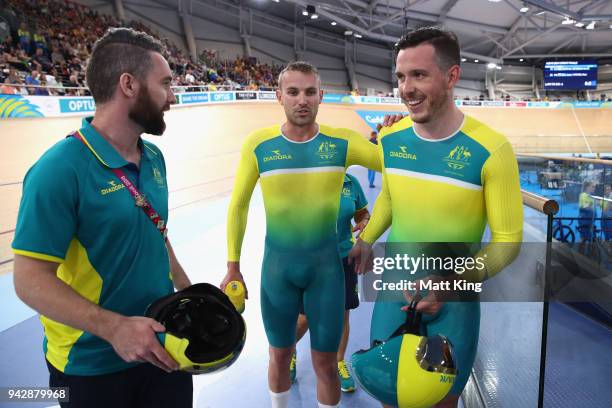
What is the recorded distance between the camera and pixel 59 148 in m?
1.30

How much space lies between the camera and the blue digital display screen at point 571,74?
2920 centimetres

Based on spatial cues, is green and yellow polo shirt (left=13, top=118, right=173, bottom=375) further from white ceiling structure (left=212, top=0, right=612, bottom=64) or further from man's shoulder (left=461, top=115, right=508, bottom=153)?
white ceiling structure (left=212, top=0, right=612, bottom=64)

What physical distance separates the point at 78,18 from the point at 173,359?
20.7 meters

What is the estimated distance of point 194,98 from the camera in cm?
1473

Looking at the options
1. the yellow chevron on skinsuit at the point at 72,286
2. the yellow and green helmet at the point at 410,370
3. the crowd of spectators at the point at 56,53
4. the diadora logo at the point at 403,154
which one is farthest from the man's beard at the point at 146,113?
the crowd of spectators at the point at 56,53

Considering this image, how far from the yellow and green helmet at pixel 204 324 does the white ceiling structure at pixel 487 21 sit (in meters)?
21.9

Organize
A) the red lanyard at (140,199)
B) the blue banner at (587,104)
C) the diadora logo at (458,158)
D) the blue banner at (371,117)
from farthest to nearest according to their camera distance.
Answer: the blue banner at (587,104)
the blue banner at (371,117)
the diadora logo at (458,158)
the red lanyard at (140,199)

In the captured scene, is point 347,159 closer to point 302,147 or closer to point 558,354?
point 302,147

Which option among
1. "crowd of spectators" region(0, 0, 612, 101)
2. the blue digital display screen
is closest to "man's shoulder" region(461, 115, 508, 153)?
"crowd of spectators" region(0, 0, 612, 101)

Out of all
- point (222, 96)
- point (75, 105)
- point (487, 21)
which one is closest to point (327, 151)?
point (75, 105)

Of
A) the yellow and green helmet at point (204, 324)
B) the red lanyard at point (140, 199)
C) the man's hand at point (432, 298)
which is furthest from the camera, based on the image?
the man's hand at point (432, 298)

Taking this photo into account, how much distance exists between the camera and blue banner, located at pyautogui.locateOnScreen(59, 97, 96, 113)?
891 centimetres

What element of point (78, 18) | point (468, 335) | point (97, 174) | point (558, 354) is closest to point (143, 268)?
point (97, 174)

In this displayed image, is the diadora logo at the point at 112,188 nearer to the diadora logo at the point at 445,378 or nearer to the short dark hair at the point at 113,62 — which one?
the short dark hair at the point at 113,62
